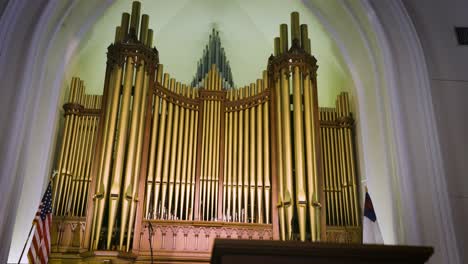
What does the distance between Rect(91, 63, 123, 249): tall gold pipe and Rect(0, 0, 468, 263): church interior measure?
16 mm

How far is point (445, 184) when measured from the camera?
A: 218 inches

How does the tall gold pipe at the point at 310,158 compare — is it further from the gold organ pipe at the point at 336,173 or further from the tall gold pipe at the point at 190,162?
the tall gold pipe at the point at 190,162

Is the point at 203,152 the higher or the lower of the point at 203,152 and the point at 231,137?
the lower

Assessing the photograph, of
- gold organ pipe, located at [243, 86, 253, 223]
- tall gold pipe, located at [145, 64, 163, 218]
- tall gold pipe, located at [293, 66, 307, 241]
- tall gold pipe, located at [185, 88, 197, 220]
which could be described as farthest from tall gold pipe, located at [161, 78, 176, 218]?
tall gold pipe, located at [293, 66, 307, 241]

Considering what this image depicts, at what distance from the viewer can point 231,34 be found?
29.9 ft

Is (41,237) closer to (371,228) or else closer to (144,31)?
(144,31)

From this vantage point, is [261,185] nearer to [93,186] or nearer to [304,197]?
[304,197]

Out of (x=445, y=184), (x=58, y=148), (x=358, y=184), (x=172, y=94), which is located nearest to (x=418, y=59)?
(x=445, y=184)

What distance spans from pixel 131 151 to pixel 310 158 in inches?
86.0

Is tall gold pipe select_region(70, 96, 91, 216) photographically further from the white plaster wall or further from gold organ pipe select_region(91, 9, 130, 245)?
the white plaster wall

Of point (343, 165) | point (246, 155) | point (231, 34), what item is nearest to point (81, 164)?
point (246, 155)

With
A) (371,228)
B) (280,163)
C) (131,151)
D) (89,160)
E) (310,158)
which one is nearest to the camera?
(371,228)

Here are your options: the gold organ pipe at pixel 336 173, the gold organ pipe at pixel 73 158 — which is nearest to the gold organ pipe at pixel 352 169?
the gold organ pipe at pixel 336 173

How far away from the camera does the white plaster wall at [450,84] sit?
557 centimetres
